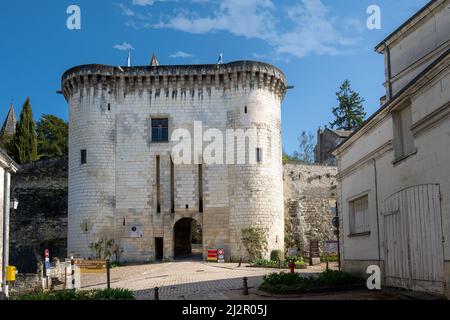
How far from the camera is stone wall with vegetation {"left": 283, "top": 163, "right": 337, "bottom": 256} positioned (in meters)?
39.3

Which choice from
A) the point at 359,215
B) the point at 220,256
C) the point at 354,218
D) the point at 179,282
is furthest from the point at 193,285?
the point at 220,256

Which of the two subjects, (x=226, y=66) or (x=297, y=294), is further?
(x=226, y=66)

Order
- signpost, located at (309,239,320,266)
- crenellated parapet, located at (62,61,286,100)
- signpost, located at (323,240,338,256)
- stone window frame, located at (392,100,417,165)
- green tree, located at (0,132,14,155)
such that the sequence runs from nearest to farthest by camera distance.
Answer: stone window frame, located at (392,100,417,165), signpost, located at (323,240,338,256), signpost, located at (309,239,320,266), crenellated parapet, located at (62,61,286,100), green tree, located at (0,132,14,155)

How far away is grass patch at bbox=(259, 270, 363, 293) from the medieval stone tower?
16.2 metres

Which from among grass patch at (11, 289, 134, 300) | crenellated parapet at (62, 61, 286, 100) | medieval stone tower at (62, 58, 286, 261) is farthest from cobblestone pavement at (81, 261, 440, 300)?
crenellated parapet at (62, 61, 286, 100)

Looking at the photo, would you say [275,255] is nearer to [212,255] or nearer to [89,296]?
[212,255]

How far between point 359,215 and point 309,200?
23.5m

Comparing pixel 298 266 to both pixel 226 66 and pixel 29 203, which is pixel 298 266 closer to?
pixel 226 66

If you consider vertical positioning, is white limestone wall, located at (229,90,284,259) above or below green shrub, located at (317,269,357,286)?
above

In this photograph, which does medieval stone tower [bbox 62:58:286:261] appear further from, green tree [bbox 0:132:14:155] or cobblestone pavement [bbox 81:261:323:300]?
green tree [bbox 0:132:14:155]

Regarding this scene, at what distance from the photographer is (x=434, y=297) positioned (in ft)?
37.6

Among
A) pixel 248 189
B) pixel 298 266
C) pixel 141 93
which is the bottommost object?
pixel 298 266
